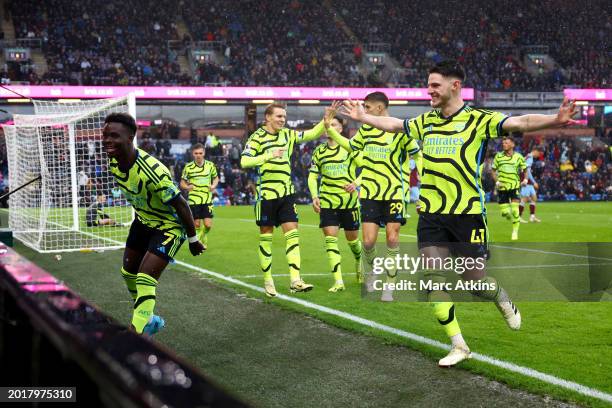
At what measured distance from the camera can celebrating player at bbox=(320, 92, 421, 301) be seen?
8250 mm

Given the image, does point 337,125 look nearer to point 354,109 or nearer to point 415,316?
point 415,316

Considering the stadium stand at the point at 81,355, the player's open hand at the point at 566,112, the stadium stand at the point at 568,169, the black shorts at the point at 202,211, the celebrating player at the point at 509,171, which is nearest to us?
the stadium stand at the point at 81,355

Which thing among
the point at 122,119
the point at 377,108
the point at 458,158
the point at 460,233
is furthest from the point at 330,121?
the point at 122,119

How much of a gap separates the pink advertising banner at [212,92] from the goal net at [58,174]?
17906 millimetres

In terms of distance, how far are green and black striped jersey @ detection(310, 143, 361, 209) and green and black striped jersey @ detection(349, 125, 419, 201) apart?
0.81 meters

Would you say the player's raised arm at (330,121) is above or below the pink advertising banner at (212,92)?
below

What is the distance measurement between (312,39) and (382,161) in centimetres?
3766

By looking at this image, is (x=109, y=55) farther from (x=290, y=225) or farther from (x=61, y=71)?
(x=290, y=225)

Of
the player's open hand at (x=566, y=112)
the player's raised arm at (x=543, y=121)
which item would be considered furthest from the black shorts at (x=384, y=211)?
the player's open hand at (x=566, y=112)

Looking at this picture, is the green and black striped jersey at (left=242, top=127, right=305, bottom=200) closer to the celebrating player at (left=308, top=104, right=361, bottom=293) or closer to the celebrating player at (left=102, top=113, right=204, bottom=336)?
the celebrating player at (left=308, top=104, right=361, bottom=293)

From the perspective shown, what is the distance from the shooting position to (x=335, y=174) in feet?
30.5

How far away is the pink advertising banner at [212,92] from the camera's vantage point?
33250 millimetres

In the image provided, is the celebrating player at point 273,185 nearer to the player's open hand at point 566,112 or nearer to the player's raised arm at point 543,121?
the player's raised arm at point 543,121

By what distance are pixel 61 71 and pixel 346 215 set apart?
30028mm
